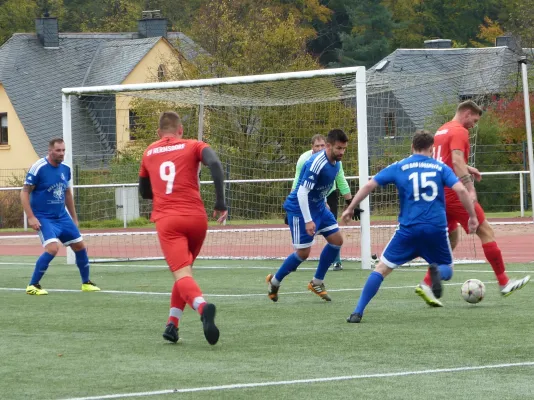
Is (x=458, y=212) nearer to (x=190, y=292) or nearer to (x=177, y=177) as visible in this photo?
(x=177, y=177)

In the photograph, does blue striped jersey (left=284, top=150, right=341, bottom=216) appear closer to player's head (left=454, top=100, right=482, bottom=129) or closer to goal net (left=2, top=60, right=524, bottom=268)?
player's head (left=454, top=100, right=482, bottom=129)

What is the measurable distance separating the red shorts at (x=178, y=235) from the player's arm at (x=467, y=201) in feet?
7.62

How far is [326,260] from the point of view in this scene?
1225 cm

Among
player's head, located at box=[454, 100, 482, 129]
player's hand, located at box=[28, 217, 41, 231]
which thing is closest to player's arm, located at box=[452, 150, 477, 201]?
player's head, located at box=[454, 100, 482, 129]

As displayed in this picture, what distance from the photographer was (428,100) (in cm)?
2309

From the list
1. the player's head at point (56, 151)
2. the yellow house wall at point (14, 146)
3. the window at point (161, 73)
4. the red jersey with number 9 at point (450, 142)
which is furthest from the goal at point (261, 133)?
the yellow house wall at point (14, 146)

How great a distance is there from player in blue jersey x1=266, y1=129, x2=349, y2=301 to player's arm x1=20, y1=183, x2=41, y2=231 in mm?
2925

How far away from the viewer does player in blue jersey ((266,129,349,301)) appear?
11594 millimetres

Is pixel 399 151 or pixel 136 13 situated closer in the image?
pixel 399 151

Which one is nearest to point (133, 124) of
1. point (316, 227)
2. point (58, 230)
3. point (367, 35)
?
point (58, 230)

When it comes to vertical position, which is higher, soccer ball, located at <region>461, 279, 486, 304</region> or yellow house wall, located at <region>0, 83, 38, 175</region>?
yellow house wall, located at <region>0, 83, 38, 175</region>

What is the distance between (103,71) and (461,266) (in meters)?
38.0

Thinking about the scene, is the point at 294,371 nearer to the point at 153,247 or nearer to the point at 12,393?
the point at 12,393

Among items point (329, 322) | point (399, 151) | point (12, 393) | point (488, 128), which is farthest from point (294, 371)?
point (488, 128)
